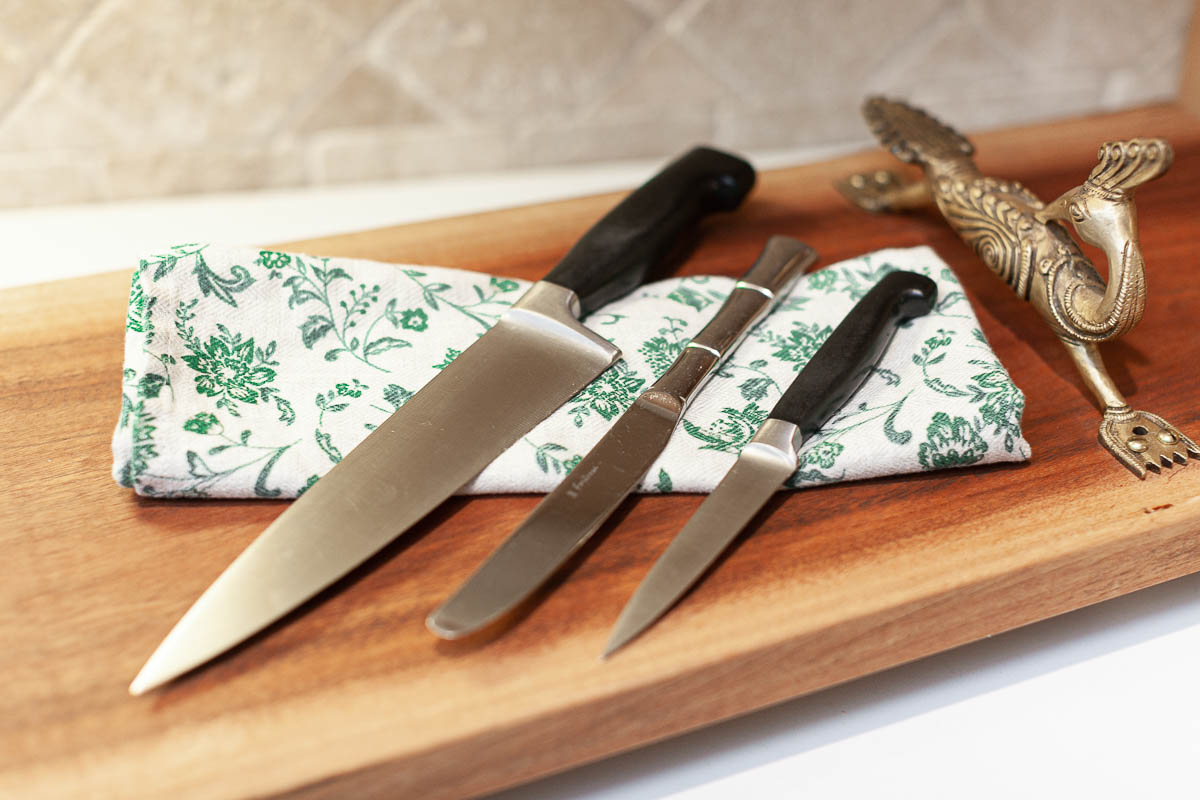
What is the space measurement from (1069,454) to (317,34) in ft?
2.36

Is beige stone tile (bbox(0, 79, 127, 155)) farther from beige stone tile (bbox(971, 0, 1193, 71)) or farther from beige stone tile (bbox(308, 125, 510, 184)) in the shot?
beige stone tile (bbox(971, 0, 1193, 71))

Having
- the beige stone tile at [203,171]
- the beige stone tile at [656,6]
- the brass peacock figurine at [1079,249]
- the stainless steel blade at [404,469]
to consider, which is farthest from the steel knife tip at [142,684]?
the beige stone tile at [656,6]

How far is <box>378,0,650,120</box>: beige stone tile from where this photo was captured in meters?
0.94

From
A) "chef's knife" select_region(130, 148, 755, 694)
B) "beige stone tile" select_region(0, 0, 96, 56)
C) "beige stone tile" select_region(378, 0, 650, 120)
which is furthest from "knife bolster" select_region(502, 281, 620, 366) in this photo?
"beige stone tile" select_region(0, 0, 96, 56)

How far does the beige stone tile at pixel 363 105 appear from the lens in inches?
37.4

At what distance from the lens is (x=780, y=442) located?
53cm

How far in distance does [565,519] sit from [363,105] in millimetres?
617

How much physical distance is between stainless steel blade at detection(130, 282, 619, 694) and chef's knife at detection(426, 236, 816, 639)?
0.05 m

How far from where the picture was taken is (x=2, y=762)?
41 cm

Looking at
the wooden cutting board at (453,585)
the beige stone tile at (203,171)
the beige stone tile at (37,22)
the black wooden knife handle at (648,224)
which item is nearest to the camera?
the wooden cutting board at (453,585)

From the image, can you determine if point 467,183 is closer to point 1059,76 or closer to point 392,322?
point 392,322

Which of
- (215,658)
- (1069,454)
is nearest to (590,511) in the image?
(215,658)

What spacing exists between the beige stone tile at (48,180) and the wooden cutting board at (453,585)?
1.16 feet

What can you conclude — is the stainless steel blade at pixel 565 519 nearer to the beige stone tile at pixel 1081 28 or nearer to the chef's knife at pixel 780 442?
the chef's knife at pixel 780 442
